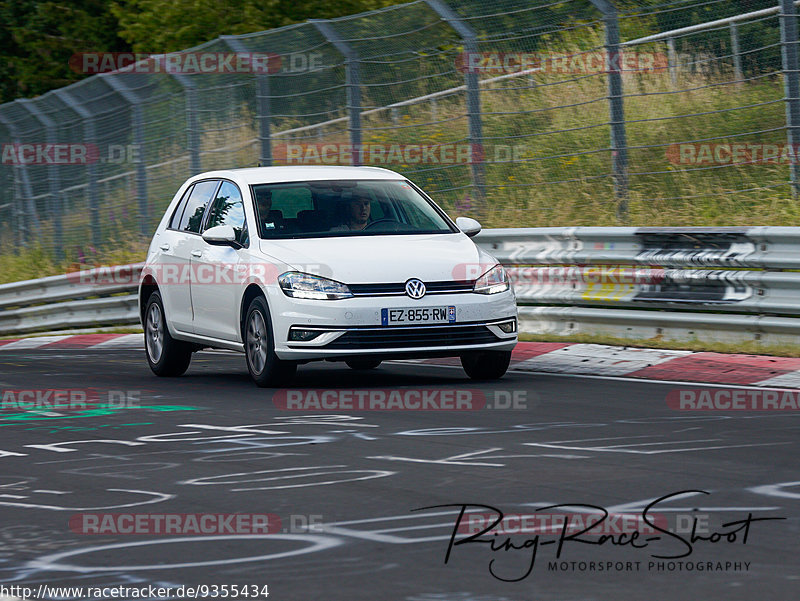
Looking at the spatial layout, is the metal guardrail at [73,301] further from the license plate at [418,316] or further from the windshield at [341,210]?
the license plate at [418,316]

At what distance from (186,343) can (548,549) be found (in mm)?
8144

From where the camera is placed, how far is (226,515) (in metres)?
6.50

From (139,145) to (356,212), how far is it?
11316mm

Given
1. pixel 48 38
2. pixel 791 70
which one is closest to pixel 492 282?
pixel 791 70

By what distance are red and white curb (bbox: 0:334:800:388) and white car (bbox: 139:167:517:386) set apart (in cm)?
93

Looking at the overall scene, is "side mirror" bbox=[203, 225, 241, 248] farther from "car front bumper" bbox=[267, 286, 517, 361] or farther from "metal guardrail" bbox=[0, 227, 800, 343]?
"metal guardrail" bbox=[0, 227, 800, 343]

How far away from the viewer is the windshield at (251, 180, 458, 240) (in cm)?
1194

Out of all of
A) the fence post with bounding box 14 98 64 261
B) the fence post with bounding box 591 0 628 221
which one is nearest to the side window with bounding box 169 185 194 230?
the fence post with bounding box 591 0 628 221

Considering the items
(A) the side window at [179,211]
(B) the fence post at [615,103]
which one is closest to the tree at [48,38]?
(B) the fence post at [615,103]

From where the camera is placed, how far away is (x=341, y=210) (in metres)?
12.1

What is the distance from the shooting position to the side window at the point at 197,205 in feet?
43.0

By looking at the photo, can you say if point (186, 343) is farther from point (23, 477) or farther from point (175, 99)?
point (175, 99)

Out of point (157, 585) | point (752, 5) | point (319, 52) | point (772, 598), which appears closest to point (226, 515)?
point (157, 585)

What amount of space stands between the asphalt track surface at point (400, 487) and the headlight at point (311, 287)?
0.82 m
